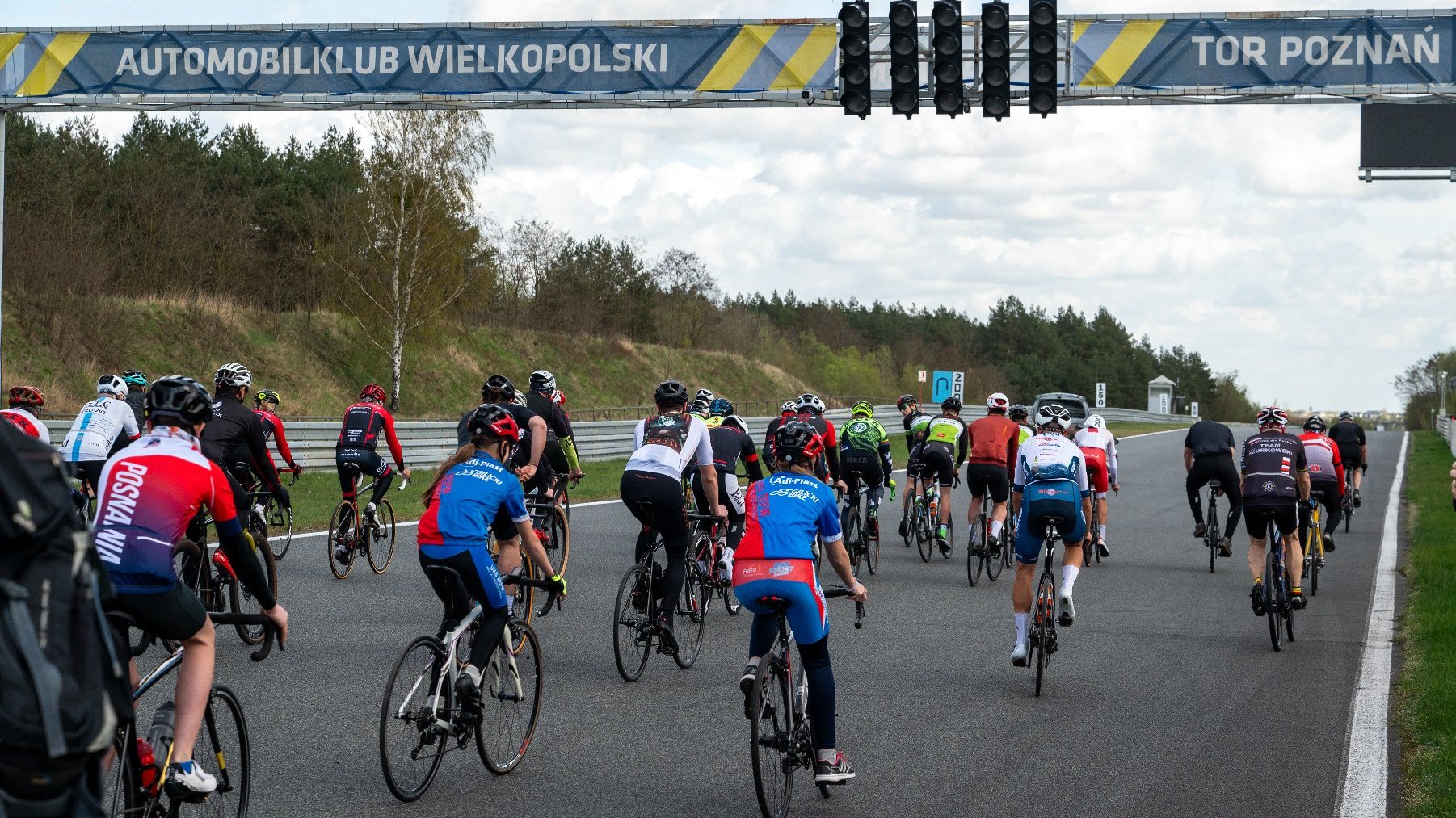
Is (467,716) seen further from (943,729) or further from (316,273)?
(316,273)

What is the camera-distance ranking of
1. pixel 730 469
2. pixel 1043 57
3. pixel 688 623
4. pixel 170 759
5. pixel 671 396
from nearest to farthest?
pixel 170 759
pixel 688 623
pixel 671 396
pixel 730 469
pixel 1043 57

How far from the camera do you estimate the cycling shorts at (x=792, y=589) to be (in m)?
6.34

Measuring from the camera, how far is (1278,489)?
38.2 ft

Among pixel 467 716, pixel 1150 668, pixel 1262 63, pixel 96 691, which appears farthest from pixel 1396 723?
pixel 1262 63

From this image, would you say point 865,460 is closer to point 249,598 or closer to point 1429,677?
point 1429,677

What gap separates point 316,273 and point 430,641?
44.5 meters

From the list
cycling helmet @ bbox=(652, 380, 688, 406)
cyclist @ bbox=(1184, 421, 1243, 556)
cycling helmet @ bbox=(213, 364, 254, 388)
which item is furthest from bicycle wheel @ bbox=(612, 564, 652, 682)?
cyclist @ bbox=(1184, 421, 1243, 556)

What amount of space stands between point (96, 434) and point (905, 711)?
6645mm

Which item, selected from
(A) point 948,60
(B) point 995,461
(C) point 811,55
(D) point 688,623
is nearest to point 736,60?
(C) point 811,55

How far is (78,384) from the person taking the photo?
33750 mm

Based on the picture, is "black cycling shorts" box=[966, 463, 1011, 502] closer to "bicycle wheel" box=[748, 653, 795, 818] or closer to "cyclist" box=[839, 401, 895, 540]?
"cyclist" box=[839, 401, 895, 540]

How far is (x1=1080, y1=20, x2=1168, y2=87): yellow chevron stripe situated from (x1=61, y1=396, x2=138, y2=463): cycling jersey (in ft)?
39.2

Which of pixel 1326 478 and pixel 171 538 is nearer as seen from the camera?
pixel 171 538

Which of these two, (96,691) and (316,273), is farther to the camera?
(316,273)
